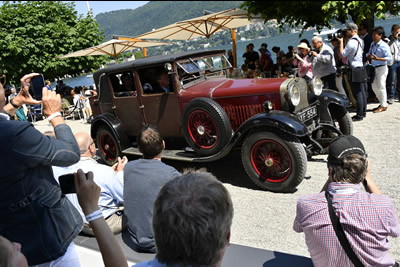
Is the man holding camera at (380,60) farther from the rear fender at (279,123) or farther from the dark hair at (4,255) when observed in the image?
the dark hair at (4,255)

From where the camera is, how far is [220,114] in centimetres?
437

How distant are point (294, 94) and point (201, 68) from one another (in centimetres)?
166

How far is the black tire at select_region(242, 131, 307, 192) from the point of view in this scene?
3928 mm

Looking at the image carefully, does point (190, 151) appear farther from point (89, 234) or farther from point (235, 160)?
point (89, 234)

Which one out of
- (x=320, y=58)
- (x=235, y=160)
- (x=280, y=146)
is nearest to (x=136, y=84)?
(x=235, y=160)

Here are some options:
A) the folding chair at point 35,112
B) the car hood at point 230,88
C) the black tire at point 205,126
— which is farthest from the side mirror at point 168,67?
the folding chair at point 35,112

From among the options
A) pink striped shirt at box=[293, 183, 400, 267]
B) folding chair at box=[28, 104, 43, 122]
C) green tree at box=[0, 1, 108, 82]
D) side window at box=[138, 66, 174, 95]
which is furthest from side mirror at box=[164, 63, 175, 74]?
green tree at box=[0, 1, 108, 82]

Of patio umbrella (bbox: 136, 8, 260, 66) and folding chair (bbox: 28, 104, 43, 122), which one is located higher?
patio umbrella (bbox: 136, 8, 260, 66)

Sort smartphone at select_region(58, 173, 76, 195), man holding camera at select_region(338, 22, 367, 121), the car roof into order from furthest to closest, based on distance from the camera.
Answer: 1. man holding camera at select_region(338, 22, 367, 121)
2. the car roof
3. smartphone at select_region(58, 173, 76, 195)

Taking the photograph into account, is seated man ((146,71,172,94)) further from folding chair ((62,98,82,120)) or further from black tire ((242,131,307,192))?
folding chair ((62,98,82,120))

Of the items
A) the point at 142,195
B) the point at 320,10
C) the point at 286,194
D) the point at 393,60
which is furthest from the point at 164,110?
the point at 393,60

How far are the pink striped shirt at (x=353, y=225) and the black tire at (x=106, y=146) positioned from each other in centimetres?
473

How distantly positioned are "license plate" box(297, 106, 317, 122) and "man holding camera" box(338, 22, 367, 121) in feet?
6.78

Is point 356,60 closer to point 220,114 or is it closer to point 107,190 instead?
point 220,114
